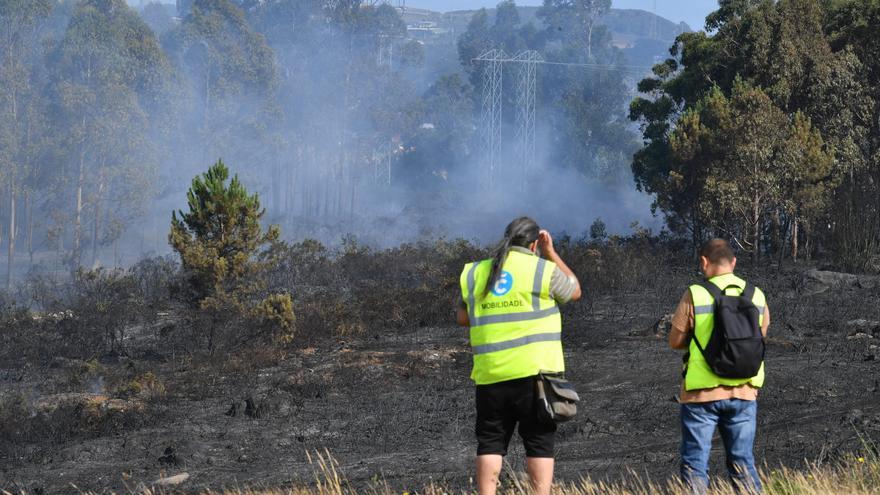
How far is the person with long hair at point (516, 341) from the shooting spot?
553 centimetres

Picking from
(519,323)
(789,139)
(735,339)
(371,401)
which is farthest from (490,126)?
(519,323)

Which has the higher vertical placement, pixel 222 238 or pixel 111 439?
pixel 222 238

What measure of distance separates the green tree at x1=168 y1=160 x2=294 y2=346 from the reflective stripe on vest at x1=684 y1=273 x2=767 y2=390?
13.2 m

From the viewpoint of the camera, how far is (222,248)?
62.3ft

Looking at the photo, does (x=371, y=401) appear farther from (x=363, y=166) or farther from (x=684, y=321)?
(x=363, y=166)

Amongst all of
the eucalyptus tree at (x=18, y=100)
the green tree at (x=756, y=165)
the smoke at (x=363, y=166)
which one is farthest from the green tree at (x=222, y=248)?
the smoke at (x=363, y=166)

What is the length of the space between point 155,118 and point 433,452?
142ft

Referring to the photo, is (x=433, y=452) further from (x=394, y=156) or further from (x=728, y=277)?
(x=394, y=156)

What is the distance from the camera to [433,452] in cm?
1106

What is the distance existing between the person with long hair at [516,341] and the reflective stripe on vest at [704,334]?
69 centimetres

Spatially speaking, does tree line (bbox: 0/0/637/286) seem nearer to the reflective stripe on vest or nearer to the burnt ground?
the burnt ground

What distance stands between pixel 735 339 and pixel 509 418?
1.17m

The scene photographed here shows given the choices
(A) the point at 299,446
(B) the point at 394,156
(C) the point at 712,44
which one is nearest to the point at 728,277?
(A) the point at 299,446

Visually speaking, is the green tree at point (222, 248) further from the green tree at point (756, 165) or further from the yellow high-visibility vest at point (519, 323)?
the yellow high-visibility vest at point (519, 323)
